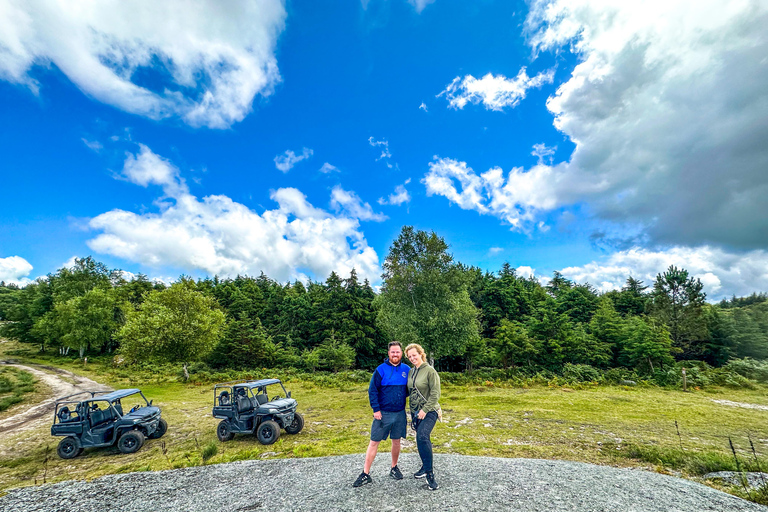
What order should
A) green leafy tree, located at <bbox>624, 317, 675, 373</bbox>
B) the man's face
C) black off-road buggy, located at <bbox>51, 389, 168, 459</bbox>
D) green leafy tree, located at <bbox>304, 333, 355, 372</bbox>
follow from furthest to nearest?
1. green leafy tree, located at <bbox>304, 333, 355, 372</bbox>
2. green leafy tree, located at <bbox>624, 317, 675, 373</bbox>
3. black off-road buggy, located at <bbox>51, 389, 168, 459</bbox>
4. the man's face

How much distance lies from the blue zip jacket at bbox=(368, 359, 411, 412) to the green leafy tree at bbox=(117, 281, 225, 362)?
96.9 feet

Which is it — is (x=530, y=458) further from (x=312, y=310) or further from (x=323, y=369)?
(x=312, y=310)

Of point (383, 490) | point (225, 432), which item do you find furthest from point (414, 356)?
point (225, 432)

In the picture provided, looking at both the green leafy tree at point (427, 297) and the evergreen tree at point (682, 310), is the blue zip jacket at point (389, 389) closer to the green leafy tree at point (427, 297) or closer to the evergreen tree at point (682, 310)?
the green leafy tree at point (427, 297)

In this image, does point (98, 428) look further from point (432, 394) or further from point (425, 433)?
point (432, 394)

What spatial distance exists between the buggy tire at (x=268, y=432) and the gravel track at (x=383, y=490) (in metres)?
2.44

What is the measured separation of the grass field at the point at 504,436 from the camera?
858 cm

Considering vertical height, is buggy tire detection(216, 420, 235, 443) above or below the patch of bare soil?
above

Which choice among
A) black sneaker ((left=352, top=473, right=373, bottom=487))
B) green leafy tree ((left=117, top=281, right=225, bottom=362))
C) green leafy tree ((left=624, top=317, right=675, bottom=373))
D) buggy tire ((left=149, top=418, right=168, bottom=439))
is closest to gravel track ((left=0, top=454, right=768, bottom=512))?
black sneaker ((left=352, top=473, right=373, bottom=487))

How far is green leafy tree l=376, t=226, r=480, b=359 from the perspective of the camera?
75.0ft

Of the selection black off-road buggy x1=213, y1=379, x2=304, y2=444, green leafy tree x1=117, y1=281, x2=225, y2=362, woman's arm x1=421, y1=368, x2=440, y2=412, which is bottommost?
black off-road buggy x1=213, y1=379, x2=304, y2=444

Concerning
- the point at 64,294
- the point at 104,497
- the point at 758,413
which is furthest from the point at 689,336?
the point at 64,294

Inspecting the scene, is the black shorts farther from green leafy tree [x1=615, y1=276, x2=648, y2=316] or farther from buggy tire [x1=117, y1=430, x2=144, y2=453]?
green leafy tree [x1=615, y1=276, x2=648, y2=316]

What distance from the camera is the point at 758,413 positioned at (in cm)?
1519
